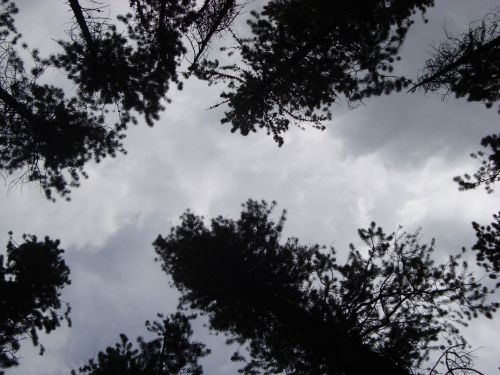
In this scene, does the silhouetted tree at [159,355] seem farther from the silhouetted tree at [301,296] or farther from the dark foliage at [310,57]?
the dark foliage at [310,57]

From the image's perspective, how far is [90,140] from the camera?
11.9 meters

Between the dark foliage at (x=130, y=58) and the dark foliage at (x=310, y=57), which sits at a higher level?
the dark foliage at (x=130, y=58)

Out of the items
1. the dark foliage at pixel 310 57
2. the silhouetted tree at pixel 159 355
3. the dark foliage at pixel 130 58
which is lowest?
the silhouetted tree at pixel 159 355

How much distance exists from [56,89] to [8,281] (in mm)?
6168

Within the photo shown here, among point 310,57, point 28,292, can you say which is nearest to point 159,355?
point 28,292

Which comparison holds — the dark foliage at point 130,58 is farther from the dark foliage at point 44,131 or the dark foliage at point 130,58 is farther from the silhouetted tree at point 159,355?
the silhouetted tree at point 159,355

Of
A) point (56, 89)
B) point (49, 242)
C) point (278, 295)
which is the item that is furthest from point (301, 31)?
point (49, 242)

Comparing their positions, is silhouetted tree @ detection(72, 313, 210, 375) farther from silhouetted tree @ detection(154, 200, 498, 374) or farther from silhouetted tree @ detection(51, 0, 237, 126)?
silhouetted tree @ detection(51, 0, 237, 126)

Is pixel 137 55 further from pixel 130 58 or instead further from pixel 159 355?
pixel 159 355

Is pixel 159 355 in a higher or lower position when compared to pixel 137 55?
lower

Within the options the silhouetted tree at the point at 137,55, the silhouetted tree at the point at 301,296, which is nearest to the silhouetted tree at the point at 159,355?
the silhouetted tree at the point at 301,296

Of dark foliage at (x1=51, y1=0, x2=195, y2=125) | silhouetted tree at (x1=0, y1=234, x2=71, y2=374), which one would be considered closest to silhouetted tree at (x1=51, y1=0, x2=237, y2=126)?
dark foliage at (x1=51, y1=0, x2=195, y2=125)

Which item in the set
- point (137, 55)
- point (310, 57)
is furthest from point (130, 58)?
point (310, 57)

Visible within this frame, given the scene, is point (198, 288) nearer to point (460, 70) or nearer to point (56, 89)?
point (56, 89)
